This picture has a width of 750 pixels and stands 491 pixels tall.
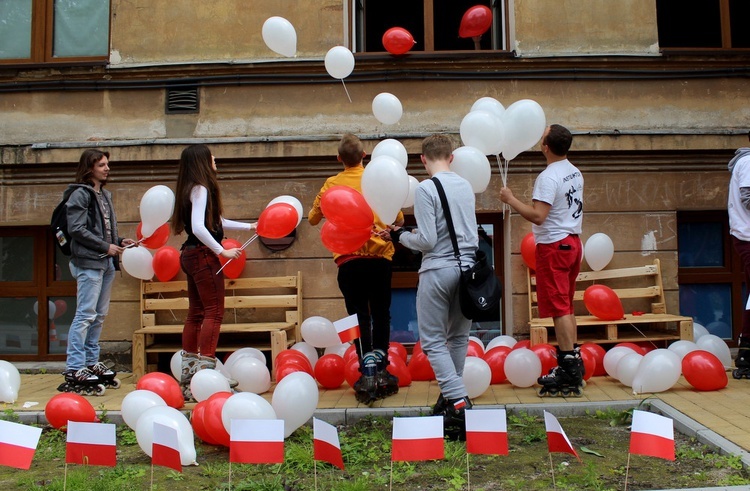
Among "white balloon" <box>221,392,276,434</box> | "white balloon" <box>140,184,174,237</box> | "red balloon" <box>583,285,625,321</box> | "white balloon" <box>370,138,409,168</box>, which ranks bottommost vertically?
"white balloon" <box>221,392,276,434</box>

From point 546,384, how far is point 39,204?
555cm

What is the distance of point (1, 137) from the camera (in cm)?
777

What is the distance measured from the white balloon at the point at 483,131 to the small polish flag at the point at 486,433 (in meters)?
2.33

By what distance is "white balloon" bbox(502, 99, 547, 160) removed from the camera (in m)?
4.93

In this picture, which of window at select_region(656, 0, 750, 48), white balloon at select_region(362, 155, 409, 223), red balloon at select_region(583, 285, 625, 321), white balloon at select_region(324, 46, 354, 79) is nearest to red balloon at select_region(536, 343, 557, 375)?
red balloon at select_region(583, 285, 625, 321)

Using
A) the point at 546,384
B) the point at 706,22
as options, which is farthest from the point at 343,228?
the point at 706,22

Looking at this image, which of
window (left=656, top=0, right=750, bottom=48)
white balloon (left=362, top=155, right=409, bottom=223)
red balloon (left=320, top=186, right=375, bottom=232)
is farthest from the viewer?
window (left=656, top=0, right=750, bottom=48)

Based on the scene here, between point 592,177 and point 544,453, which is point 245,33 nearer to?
point 592,177

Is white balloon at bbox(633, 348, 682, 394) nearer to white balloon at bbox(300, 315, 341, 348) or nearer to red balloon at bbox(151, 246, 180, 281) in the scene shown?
white balloon at bbox(300, 315, 341, 348)

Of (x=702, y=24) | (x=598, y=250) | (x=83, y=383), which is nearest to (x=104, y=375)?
(x=83, y=383)

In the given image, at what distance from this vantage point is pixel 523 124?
16.2 ft

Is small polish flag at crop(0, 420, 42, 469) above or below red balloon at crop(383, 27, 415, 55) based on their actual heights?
below

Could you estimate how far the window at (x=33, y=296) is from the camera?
25.6 ft

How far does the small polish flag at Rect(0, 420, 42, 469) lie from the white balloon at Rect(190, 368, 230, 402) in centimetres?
161
